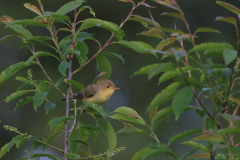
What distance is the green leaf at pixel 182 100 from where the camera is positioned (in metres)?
1.21

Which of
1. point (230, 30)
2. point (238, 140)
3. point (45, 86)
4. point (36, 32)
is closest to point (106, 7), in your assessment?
point (36, 32)

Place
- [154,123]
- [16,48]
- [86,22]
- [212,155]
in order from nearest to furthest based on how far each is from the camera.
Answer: [212,155] → [154,123] → [86,22] → [16,48]

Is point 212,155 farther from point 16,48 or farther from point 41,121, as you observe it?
point 16,48

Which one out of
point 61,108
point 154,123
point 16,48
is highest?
point 16,48

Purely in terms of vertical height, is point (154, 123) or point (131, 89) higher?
point (131, 89)

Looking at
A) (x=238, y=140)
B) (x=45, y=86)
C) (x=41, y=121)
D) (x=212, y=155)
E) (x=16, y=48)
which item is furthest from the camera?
(x=16, y=48)

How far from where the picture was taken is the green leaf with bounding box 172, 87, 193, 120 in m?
1.21

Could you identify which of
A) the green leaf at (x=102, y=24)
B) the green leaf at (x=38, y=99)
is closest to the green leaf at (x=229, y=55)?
the green leaf at (x=102, y=24)

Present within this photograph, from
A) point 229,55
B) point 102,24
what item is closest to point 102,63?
point 102,24

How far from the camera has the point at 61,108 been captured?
7852 mm

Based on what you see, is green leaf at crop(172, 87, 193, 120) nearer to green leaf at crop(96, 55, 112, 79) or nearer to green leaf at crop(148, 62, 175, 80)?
green leaf at crop(148, 62, 175, 80)

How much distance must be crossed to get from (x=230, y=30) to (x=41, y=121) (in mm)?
5205

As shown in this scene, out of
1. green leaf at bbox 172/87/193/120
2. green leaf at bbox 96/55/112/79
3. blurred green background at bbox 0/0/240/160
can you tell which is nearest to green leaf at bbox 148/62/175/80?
green leaf at bbox 172/87/193/120

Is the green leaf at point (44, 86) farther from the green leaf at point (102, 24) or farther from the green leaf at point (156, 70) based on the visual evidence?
the green leaf at point (156, 70)
